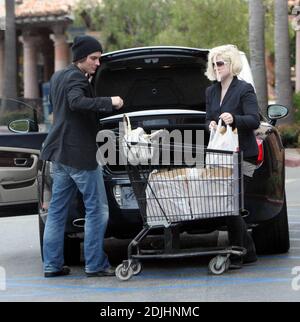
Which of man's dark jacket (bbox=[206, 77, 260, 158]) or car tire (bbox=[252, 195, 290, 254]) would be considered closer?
man's dark jacket (bbox=[206, 77, 260, 158])

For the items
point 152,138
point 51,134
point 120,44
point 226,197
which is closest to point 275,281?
point 226,197

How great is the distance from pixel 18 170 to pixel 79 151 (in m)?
1.19

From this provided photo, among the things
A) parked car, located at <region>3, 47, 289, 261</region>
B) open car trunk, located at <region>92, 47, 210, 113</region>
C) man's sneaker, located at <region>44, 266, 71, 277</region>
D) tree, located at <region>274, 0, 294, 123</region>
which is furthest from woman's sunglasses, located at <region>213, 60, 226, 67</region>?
tree, located at <region>274, 0, 294, 123</region>

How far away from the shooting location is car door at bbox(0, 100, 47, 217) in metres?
8.00

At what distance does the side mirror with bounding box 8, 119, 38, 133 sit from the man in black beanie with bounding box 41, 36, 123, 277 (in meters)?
1.35

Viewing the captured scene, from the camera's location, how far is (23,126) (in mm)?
8672

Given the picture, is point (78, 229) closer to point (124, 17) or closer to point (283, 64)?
point (283, 64)

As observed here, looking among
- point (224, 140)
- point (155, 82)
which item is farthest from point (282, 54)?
point (224, 140)

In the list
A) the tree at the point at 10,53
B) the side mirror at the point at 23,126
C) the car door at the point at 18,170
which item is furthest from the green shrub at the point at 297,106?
the car door at the point at 18,170

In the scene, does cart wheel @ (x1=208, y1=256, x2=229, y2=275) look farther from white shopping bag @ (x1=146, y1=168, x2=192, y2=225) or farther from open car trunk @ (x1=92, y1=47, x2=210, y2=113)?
open car trunk @ (x1=92, y1=47, x2=210, y2=113)

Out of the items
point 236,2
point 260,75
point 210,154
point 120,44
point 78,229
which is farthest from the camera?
point 120,44

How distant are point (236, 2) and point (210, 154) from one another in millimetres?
25299

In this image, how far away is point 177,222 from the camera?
6.95 metres

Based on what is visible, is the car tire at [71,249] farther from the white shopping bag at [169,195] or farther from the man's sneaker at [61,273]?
the white shopping bag at [169,195]
